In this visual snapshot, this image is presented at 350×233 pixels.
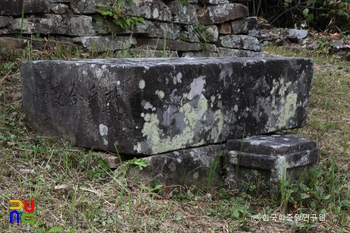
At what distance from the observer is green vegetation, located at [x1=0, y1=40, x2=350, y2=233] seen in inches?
102

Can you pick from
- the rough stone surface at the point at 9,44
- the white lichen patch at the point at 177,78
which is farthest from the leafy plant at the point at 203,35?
the white lichen patch at the point at 177,78

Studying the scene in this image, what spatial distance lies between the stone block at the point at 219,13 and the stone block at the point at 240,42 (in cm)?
21

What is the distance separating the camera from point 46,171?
9.70ft

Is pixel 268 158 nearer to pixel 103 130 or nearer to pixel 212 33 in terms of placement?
pixel 103 130

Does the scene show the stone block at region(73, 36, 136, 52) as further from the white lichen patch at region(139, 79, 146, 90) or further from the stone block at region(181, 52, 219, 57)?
the white lichen patch at region(139, 79, 146, 90)

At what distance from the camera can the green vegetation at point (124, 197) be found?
259cm

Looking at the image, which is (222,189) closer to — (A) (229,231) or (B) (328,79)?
(A) (229,231)

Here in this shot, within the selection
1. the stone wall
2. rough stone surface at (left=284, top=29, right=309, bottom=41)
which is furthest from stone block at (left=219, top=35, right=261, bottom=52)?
rough stone surface at (left=284, top=29, right=309, bottom=41)

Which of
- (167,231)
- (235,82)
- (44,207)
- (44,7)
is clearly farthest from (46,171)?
(44,7)

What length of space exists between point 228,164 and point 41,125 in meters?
1.25

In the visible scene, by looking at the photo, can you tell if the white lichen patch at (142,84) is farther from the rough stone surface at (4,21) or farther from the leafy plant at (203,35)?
the leafy plant at (203,35)

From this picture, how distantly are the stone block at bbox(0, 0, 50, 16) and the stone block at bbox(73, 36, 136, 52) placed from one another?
381 millimetres

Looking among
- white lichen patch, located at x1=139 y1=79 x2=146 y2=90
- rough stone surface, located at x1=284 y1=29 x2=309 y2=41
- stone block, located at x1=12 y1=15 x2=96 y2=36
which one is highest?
stone block, located at x1=12 y1=15 x2=96 y2=36

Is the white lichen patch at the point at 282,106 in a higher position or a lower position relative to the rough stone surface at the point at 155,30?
lower
